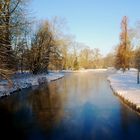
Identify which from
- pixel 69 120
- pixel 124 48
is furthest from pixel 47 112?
pixel 124 48

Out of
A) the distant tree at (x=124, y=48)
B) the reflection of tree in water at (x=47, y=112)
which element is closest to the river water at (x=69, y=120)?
the reflection of tree in water at (x=47, y=112)

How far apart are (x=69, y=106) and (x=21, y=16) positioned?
7.57 meters

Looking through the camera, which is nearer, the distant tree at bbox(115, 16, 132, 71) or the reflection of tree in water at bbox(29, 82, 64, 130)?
the reflection of tree in water at bbox(29, 82, 64, 130)

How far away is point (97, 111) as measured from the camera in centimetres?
1619

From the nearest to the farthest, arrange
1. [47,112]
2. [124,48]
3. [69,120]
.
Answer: [69,120], [47,112], [124,48]

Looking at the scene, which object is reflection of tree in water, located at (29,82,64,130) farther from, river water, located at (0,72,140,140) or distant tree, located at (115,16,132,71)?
distant tree, located at (115,16,132,71)

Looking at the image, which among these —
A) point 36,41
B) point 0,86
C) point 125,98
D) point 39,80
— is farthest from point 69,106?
point 36,41

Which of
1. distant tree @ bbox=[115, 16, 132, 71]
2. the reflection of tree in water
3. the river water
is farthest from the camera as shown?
distant tree @ bbox=[115, 16, 132, 71]

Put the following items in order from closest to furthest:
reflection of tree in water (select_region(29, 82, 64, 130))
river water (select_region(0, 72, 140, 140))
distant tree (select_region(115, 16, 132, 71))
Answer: river water (select_region(0, 72, 140, 140)) < reflection of tree in water (select_region(29, 82, 64, 130)) < distant tree (select_region(115, 16, 132, 71))

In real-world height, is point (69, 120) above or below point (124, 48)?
below

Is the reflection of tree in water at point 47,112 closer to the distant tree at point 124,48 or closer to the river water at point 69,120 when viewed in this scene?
the river water at point 69,120

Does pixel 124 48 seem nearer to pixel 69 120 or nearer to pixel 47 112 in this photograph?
pixel 47 112

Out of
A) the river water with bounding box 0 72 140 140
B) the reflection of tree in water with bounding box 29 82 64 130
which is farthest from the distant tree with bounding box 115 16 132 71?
the reflection of tree in water with bounding box 29 82 64 130

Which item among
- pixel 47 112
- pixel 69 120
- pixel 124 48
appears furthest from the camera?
pixel 124 48
